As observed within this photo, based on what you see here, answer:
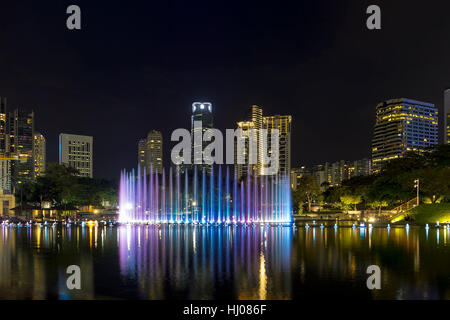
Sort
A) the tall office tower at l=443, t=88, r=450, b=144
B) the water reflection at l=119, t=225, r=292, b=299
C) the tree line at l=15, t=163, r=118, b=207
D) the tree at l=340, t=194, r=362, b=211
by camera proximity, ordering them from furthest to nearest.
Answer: the tall office tower at l=443, t=88, r=450, b=144 < the tree line at l=15, t=163, r=118, b=207 < the tree at l=340, t=194, r=362, b=211 < the water reflection at l=119, t=225, r=292, b=299

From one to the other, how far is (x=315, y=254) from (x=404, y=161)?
184 ft

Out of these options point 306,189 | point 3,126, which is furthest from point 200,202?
point 3,126

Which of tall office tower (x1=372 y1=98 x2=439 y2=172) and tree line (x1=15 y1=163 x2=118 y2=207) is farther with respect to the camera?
tall office tower (x1=372 y1=98 x2=439 y2=172)

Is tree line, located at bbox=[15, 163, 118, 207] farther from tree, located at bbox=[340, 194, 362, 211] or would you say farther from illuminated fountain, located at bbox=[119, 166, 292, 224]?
tree, located at bbox=[340, 194, 362, 211]

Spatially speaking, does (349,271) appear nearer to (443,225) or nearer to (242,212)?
(443,225)

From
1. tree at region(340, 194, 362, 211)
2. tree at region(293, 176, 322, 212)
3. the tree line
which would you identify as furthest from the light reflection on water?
tree at region(293, 176, 322, 212)

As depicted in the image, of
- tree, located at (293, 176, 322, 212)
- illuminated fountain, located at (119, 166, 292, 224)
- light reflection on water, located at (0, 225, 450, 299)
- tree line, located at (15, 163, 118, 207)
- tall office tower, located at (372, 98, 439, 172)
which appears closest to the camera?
light reflection on water, located at (0, 225, 450, 299)

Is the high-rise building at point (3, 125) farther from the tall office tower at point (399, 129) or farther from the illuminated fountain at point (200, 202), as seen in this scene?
the tall office tower at point (399, 129)

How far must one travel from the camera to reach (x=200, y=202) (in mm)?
80688

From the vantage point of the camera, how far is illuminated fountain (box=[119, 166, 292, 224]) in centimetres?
6338

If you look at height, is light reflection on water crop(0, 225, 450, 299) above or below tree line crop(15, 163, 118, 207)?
below

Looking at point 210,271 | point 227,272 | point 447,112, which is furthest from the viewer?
point 447,112

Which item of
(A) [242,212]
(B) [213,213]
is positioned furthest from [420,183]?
(B) [213,213]

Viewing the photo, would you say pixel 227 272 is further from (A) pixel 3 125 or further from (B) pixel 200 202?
(A) pixel 3 125
